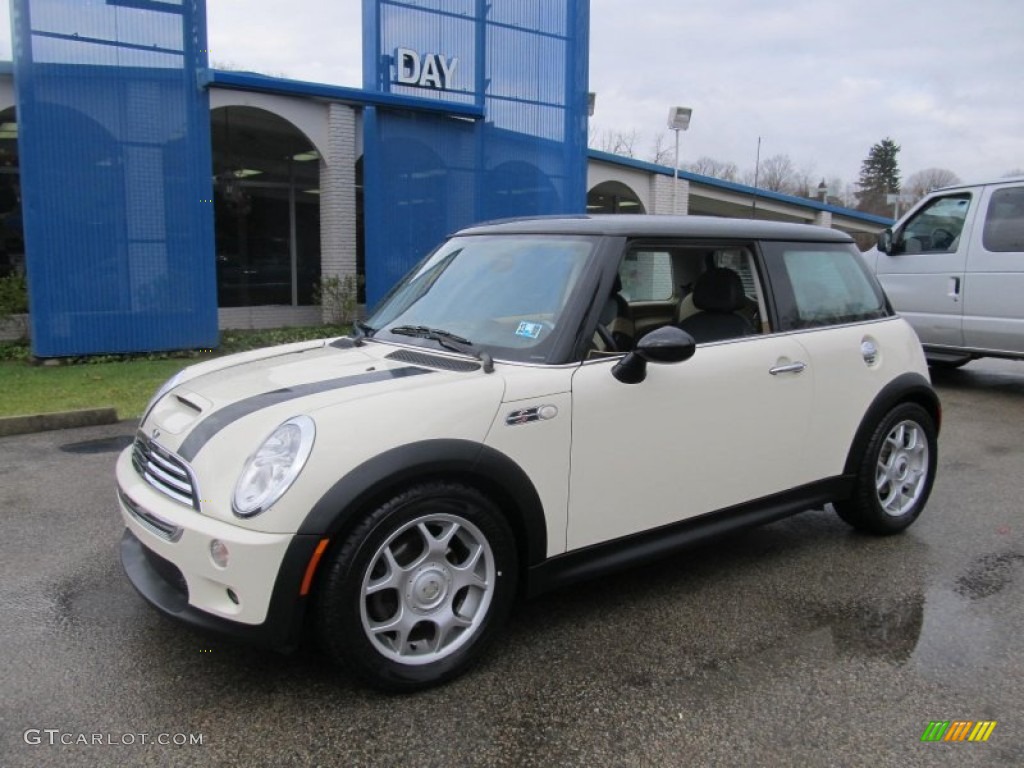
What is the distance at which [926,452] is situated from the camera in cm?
459

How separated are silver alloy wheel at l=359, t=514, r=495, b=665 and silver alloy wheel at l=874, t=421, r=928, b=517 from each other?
2.46m

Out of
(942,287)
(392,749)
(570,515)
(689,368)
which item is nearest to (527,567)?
(570,515)

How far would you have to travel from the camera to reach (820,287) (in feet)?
13.9

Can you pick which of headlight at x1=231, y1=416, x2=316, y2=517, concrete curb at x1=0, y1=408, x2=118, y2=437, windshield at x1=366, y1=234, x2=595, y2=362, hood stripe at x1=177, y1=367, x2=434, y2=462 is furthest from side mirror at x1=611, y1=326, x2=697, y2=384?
concrete curb at x1=0, y1=408, x2=118, y2=437

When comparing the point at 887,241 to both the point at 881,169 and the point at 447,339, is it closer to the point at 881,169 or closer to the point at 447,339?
the point at 447,339

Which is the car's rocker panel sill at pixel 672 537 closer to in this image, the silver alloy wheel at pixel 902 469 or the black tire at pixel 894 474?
the black tire at pixel 894 474

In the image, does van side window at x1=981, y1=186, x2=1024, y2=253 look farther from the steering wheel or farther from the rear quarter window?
the rear quarter window

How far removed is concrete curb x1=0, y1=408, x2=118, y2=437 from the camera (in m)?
6.68

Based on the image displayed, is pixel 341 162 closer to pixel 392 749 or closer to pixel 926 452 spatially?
pixel 926 452

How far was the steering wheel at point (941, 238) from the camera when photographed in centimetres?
888

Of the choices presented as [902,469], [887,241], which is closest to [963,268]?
[887,241]

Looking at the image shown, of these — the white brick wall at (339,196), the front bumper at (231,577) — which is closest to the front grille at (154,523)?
the front bumper at (231,577)

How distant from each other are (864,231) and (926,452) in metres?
30.0

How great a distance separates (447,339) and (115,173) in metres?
8.39
